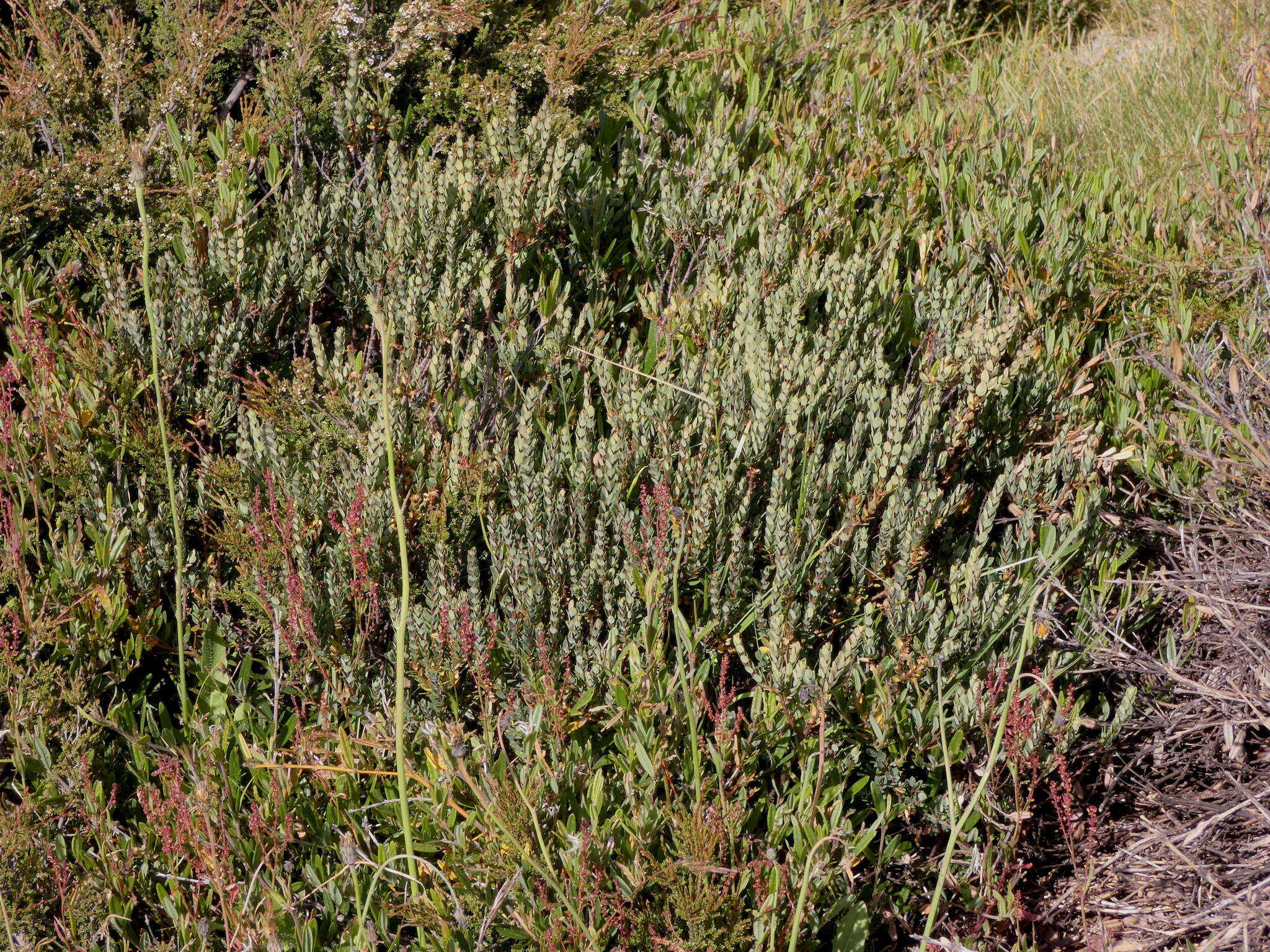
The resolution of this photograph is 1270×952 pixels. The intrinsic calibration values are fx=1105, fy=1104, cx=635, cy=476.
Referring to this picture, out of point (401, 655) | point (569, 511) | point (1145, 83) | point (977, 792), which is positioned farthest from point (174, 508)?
point (1145, 83)

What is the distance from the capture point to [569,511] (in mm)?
2773

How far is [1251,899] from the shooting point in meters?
2.19

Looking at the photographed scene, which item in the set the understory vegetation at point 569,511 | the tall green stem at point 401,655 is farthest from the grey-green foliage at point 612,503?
the tall green stem at point 401,655

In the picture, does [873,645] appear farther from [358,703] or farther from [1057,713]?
→ [358,703]

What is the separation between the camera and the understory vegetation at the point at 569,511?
2.21 metres

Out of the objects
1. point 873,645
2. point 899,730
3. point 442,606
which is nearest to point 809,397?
point 873,645

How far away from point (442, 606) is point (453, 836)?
53cm

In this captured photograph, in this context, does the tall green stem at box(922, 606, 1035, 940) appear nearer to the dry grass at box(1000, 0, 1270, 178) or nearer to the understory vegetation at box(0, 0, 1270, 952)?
the understory vegetation at box(0, 0, 1270, 952)

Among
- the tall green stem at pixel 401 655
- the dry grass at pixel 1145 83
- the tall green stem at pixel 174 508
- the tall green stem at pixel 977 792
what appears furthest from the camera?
the dry grass at pixel 1145 83

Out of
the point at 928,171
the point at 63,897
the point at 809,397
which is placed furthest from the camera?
the point at 928,171

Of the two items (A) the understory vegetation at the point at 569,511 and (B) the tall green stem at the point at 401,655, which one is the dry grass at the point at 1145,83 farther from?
(B) the tall green stem at the point at 401,655

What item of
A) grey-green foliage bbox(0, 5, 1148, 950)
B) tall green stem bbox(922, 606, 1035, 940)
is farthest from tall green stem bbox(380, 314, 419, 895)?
tall green stem bbox(922, 606, 1035, 940)

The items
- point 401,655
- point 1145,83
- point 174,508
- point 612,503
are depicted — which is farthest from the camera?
point 1145,83

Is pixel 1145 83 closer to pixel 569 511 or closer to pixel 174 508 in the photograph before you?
pixel 569 511
